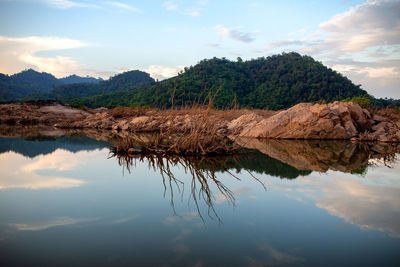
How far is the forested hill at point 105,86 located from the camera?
7081 cm

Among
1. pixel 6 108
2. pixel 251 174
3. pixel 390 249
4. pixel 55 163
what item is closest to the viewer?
pixel 390 249

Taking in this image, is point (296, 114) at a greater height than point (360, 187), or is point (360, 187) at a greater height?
point (296, 114)

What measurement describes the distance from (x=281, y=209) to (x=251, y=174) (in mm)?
1695

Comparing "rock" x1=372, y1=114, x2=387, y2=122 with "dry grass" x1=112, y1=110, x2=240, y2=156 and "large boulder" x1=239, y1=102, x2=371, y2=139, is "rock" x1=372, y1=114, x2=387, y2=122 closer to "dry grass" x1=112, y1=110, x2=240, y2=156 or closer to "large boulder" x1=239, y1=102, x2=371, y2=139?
"large boulder" x1=239, y1=102, x2=371, y2=139

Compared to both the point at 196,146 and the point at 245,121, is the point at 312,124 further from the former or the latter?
the point at 196,146

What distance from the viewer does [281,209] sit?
2961mm

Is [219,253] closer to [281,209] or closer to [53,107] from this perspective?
[281,209]

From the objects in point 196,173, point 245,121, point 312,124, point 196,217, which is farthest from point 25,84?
point 196,217

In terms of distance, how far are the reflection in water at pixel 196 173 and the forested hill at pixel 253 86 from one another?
3406cm

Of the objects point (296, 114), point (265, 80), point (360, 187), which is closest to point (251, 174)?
point (360, 187)

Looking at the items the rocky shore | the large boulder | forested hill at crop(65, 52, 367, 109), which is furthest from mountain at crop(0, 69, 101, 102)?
the large boulder

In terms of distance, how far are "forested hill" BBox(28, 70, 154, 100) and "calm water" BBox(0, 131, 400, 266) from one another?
215 ft

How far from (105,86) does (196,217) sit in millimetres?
79810

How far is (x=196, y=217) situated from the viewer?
2.66 meters
